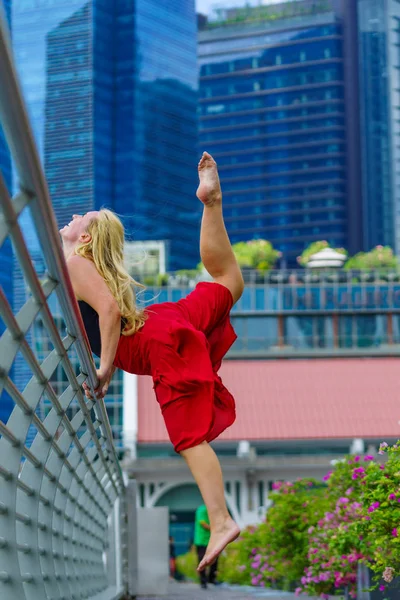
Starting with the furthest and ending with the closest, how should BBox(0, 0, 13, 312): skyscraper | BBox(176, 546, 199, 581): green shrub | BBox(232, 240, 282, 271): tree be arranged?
BBox(0, 0, 13, 312): skyscraper
BBox(232, 240, 282, 271): tree
BBox(176, 546, 199, 581): green shrub

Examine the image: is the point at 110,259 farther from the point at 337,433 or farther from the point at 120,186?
the point at 120,186

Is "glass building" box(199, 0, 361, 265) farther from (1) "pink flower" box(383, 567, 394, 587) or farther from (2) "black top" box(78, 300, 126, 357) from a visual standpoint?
(2) "black top" box(78, 300, 126, 357)

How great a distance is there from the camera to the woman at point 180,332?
13.5 feet

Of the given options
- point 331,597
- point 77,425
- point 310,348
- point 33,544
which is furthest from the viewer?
point 310,348

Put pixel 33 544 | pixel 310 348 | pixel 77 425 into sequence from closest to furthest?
pixel 33 544 → pixel 77 425 → pixel 310 348

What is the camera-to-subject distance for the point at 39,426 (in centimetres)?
398

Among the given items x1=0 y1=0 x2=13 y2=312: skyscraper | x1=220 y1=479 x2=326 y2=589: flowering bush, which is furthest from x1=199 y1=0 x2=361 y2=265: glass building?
x1=220 y1=479 x2=326 y2=589: flowering bush

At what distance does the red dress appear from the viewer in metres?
4.18

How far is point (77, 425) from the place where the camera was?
16.0 feet

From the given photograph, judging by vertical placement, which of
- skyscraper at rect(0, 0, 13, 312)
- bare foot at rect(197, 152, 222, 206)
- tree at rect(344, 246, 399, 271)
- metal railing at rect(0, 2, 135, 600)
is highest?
skyscraper at rect(0, 0, 13, 312)

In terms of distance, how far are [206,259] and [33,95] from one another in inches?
6635

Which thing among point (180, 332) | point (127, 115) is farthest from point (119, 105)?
point (180, 332)

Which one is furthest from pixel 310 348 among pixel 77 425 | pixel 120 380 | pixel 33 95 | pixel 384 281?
pixel 33 95

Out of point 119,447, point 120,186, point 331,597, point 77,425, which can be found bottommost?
point 331,597
